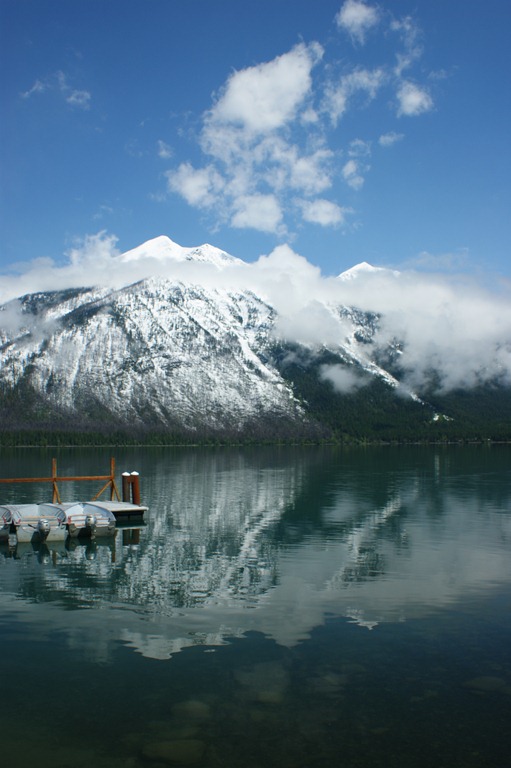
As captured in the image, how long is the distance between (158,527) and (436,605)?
3274 cm

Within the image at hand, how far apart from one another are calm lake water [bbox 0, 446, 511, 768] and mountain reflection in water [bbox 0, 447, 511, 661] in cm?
17

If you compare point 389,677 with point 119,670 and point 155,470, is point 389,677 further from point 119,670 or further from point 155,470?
point 155,470

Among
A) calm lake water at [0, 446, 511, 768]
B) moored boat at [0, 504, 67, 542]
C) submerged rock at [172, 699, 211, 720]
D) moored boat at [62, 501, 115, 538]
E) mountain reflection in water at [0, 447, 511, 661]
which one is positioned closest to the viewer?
calm lake water at [0, 446, 511, 768]

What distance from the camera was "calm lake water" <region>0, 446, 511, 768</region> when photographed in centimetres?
1788

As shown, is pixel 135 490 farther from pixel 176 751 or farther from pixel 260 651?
pixel 176 751

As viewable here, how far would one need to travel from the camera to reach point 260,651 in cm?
2483

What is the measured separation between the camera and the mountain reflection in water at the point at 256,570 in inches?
1128

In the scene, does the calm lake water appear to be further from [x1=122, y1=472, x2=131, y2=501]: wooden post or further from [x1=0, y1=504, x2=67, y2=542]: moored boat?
[x1=122, y1=472, x2=131, y2=501]: wooden post

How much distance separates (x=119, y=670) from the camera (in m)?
23.1

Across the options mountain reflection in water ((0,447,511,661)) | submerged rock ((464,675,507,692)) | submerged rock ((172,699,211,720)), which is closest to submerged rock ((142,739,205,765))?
submerged rock ((172,699,211,720))

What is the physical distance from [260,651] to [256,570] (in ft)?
50.1

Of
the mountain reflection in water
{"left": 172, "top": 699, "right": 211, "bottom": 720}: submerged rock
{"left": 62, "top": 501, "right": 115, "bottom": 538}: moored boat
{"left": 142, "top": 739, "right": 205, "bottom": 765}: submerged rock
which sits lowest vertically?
the mountain reflection in water

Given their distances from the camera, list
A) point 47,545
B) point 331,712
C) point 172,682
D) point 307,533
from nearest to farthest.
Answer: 1. point 331,712
2. point 172,682
3. point 47,545
4. point 307,533

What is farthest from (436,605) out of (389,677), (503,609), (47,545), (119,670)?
(47,545)
